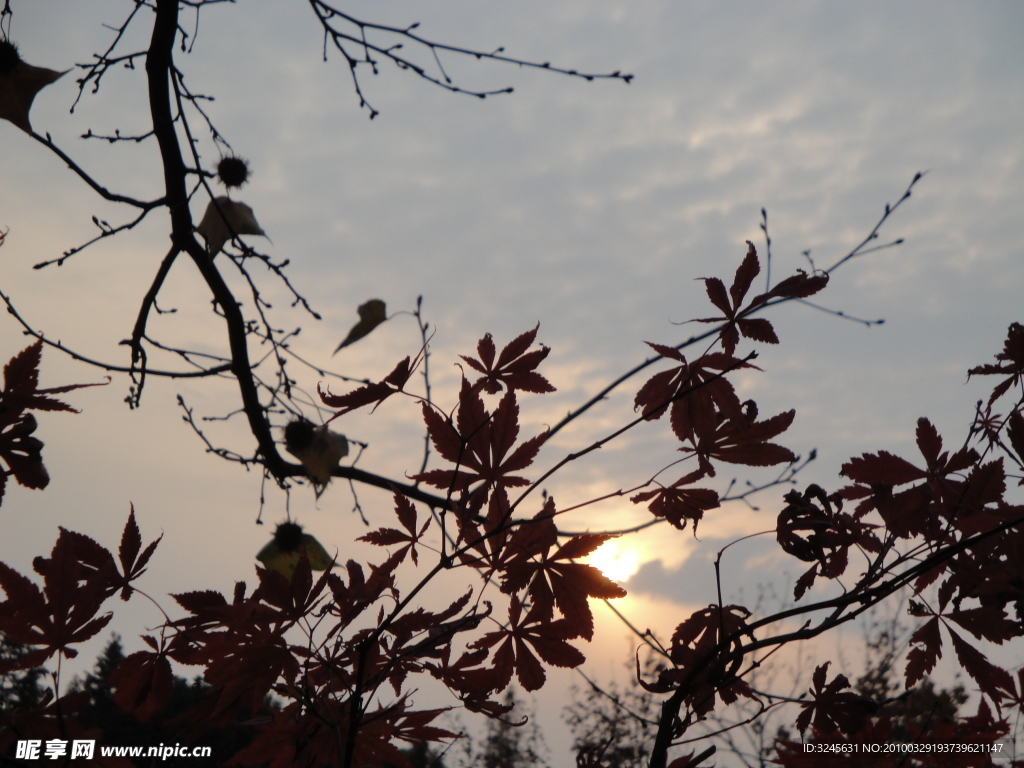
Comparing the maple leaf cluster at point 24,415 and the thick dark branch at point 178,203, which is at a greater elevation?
the thick dark branch at point 178,203

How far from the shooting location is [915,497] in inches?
61.9

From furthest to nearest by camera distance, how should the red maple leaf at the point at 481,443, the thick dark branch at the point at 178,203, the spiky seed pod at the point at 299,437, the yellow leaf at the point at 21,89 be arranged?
the spiky seed pod at the point at 299,437 → the thick dark branch at the point at 178,203 → the yellow leaf at the point at 21,89 → the red maple leaf at the point at 481,443

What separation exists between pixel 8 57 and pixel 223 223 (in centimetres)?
89

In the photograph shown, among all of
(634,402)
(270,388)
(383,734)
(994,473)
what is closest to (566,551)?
(634,402)

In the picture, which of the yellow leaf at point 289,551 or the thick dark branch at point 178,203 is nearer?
the thick dark branch at point 178,203

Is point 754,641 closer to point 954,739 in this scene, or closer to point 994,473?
point 994,473

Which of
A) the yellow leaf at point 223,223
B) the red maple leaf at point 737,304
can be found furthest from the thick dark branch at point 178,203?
the red maple leaf at point 737,304

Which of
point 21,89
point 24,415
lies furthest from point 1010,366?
point 21,89

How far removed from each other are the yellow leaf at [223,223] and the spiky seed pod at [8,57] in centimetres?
77

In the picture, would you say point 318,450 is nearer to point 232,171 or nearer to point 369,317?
point 369,317

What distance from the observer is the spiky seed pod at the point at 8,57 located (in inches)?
100.0

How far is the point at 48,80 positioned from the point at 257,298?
3.35ft

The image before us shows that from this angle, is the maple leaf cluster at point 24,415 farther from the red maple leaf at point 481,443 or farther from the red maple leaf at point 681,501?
the red maple leaf at point 681,501

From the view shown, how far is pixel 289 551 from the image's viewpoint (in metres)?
3.08
